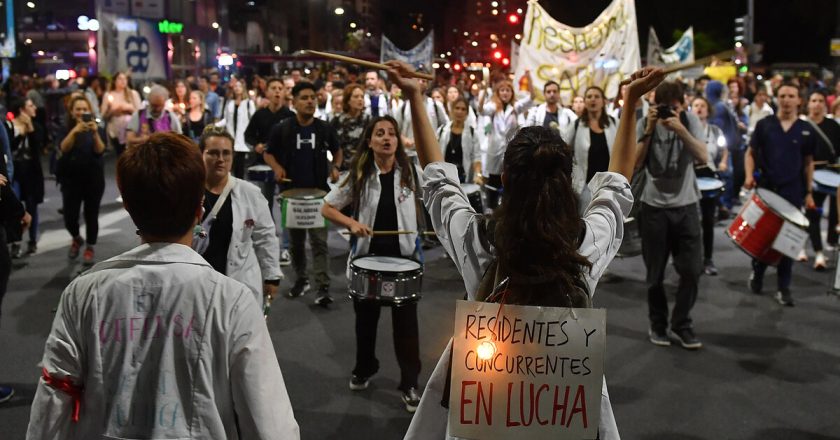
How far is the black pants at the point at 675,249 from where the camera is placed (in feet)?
23.8

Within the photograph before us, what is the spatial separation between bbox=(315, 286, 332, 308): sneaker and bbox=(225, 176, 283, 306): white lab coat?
10.4 feet

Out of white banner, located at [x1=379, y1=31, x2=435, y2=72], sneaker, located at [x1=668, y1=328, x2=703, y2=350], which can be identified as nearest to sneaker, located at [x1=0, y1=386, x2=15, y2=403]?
sneaker, located at [x1=668, y1=328, x2=703, y2=350]

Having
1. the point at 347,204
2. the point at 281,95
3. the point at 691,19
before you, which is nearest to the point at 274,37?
the point at 691,19

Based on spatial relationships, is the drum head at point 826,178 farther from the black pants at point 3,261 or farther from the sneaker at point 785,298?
the black pants at point 3,261

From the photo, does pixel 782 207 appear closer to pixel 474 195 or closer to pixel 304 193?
pixel 474 195

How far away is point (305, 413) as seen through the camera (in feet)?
19.6

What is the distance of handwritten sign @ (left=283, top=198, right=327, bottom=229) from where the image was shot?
816 cm

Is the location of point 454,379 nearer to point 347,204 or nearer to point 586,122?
point 347,204

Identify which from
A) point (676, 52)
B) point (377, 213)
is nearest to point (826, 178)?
point (377, 213)

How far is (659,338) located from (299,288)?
3.67 meters

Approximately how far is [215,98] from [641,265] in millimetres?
12850

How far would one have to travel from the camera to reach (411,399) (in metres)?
6.00

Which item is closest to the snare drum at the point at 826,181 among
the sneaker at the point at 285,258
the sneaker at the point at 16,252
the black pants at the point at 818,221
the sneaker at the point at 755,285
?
the black pants at the point at 818,221

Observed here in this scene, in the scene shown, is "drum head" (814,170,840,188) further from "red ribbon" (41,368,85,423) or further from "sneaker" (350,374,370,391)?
"red ribbon" (41,368,85,423)
